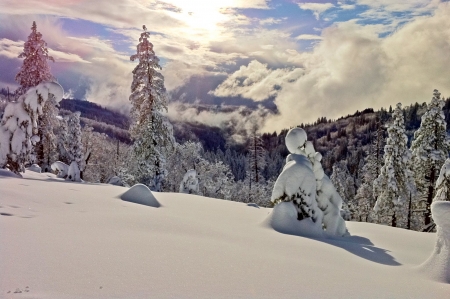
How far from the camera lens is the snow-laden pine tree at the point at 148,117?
974 inches

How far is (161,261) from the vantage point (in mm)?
4781

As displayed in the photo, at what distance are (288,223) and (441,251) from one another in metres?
4.29

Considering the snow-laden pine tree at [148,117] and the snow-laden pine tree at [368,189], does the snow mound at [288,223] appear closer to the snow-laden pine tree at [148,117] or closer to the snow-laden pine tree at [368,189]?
the snow-laden pine tree at [148,117]

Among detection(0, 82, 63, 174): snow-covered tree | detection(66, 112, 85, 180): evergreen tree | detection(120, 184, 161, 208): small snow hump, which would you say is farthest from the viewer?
detection(66, 112, 85, 180): evergreen tree

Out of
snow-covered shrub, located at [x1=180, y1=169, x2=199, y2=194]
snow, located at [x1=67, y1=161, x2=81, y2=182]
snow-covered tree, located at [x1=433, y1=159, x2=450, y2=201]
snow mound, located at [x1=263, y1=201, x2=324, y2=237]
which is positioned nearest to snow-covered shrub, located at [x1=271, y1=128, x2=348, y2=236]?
snow mound, located at [x1=263, y1=201, x2=324, y2=237]

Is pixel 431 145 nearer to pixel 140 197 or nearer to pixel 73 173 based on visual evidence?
pixel 140 197

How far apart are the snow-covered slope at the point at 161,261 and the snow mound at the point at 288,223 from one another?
155 centimetres

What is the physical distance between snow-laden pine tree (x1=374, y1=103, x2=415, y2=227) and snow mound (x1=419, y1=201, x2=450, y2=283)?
23691mm

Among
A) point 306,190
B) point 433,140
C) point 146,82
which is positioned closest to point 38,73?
point 146,82

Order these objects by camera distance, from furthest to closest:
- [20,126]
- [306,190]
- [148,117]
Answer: [148,117]
[20,126]
[306,190]

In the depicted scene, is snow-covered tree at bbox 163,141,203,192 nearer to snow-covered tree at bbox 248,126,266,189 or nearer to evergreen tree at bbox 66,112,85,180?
snow-covered tree at bbox 248,126,266,189

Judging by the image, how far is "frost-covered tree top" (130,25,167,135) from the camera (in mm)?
24734

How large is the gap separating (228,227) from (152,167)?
1725 cm

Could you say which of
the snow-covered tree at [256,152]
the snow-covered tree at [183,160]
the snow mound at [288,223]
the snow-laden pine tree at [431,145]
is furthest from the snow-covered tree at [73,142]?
the snow-laden pine tree at [431,145]
